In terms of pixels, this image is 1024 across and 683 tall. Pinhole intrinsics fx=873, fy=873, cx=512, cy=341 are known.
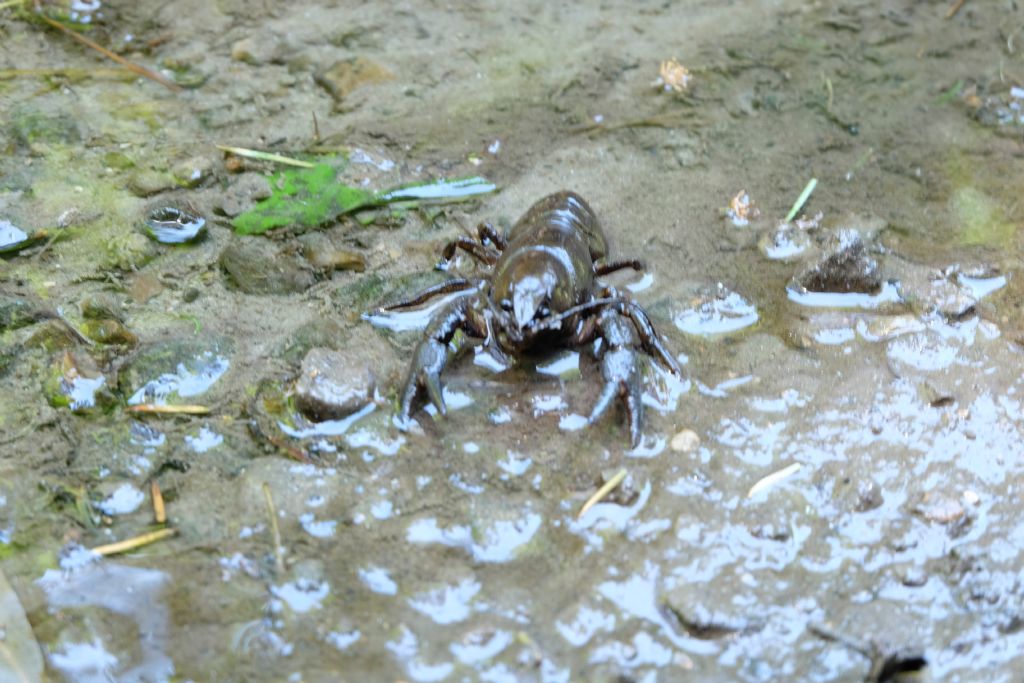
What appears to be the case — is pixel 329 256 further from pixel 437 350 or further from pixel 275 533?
pixel 275 533

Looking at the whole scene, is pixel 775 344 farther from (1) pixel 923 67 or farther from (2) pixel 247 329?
(1) pixel 923 67

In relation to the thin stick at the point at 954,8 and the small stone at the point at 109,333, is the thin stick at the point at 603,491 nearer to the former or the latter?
the small stone at the point at 109,333

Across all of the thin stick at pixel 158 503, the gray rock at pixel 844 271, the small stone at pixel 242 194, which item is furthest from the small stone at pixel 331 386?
the gray rock at pixel 844 271

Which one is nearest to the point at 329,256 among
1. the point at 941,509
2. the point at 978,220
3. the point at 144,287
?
the point at 144,287

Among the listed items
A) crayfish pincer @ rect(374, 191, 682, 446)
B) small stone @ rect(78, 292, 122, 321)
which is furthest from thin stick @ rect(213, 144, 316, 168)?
small stone @ rect(78, 292, 122, 321)

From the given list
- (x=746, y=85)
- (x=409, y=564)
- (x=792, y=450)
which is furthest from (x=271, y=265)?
(x=746, y=85)

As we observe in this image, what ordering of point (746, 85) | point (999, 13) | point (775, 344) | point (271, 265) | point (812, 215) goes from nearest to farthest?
point (775, 344), point (271, 265), point (812, 215), point (746, 85), point (999, 13)
